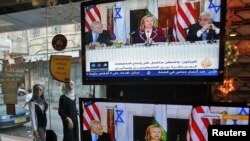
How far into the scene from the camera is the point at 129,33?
5.01ft

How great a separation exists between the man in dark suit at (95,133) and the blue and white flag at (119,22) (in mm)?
510

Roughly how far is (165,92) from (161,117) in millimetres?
280

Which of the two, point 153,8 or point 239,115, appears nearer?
point 239,115

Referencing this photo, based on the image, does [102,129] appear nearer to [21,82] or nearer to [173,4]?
[173,4]

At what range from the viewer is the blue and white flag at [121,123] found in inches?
60.1

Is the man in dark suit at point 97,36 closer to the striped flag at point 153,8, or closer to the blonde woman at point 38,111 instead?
the striped flag at point 153,8

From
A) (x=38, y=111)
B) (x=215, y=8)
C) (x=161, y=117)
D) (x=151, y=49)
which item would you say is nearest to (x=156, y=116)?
(x=161, y=117)

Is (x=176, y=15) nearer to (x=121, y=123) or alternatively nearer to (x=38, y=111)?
(x=121, y=123)

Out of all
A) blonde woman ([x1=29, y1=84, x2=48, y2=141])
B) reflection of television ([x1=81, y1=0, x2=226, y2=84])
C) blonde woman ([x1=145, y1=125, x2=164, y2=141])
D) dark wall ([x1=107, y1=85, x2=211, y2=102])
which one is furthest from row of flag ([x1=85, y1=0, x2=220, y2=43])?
blonde woman ([x1=29, y1=84, x2=48, y2=141])

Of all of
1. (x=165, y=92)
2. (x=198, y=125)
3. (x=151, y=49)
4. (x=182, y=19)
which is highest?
(x=182, y=19)

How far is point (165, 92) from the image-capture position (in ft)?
5.54

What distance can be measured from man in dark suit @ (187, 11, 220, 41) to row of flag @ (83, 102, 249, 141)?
345mm

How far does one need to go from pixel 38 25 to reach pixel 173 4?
1.43 meters

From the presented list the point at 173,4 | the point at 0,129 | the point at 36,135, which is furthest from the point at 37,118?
the point at 173,4
